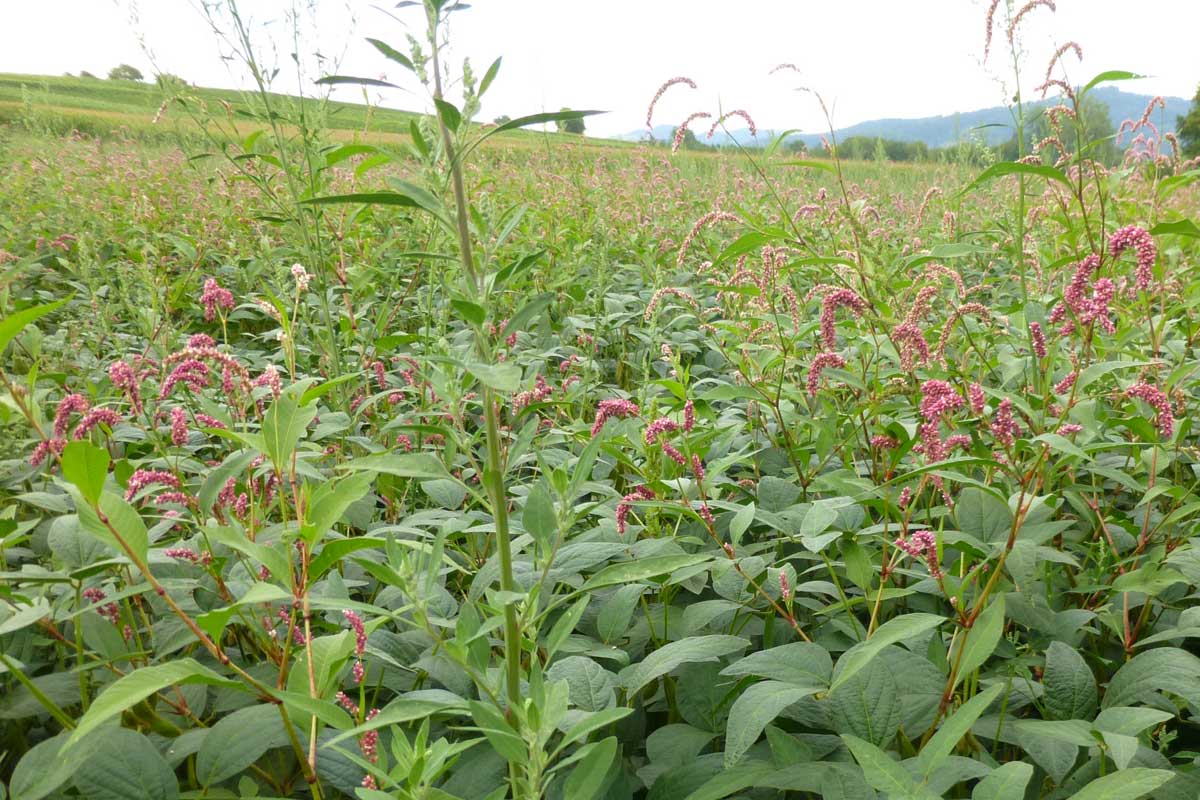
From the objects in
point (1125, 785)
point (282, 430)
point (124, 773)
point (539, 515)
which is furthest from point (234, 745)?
point (1125, 785)

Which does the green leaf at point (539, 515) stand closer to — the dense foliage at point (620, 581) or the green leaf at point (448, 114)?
the dense foliage at point (620, 581)

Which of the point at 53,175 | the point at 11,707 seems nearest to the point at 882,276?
the point at 11,707

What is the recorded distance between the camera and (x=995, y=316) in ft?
7.34

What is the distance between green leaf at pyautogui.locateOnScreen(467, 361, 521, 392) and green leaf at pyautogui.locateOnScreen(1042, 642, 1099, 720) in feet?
3.30

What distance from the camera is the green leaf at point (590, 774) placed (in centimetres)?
93

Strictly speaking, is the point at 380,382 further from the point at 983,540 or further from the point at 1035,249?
the point at 1035,249

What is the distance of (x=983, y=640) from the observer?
1078 mm

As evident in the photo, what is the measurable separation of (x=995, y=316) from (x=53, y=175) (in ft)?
21.4

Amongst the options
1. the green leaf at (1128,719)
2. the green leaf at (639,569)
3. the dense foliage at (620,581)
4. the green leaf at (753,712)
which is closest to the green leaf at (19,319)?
the dense foliage at (620,581)

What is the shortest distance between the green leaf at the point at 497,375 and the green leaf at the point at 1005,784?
2.46 ft

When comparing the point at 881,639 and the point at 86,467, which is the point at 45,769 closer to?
the point at 86,467

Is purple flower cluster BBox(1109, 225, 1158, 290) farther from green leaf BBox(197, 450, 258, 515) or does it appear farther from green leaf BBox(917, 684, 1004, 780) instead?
green leaf BBox(197, 450, 258, 515)

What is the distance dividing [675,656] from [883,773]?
0.37m

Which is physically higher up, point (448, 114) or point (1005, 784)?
point (448, 114)
